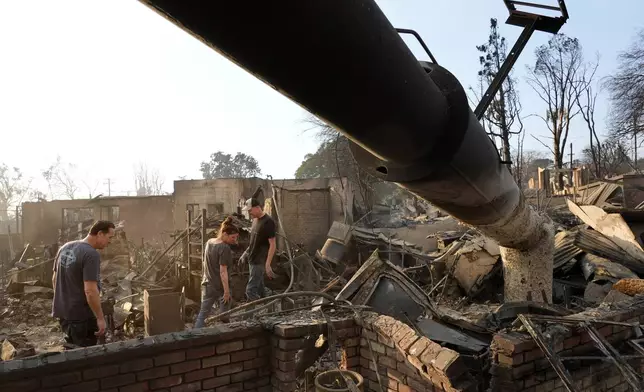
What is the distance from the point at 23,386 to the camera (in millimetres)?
2740

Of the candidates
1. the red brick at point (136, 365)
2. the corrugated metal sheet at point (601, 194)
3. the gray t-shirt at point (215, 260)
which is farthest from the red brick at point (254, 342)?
the corrugated metal sheet at point (601, 194)

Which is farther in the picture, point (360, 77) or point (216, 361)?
point (216, 361)

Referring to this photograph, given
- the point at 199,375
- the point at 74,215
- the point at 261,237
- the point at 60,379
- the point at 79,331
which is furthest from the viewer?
the point at 74,215

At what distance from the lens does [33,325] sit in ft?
30.3

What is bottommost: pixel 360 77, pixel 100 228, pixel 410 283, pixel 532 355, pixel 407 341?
pixel 532 355

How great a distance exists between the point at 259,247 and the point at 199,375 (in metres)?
3.47

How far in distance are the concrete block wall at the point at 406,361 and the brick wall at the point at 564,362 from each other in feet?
1.12

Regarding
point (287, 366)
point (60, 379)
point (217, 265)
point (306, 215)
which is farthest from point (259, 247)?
point (306, 215)

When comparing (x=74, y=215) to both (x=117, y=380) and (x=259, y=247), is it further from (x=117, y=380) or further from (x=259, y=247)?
(x=117, y=380)

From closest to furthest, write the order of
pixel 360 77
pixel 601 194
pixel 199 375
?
pixel 360 77 → pixel 199 375 → pixel 601 194

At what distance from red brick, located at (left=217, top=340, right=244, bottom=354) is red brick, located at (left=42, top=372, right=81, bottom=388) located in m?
0.98

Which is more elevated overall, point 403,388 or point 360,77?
point 360,77

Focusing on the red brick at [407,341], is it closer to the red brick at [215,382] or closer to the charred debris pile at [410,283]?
the charred debris pile at [410,283]

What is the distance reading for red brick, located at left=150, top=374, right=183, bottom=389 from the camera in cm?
313
